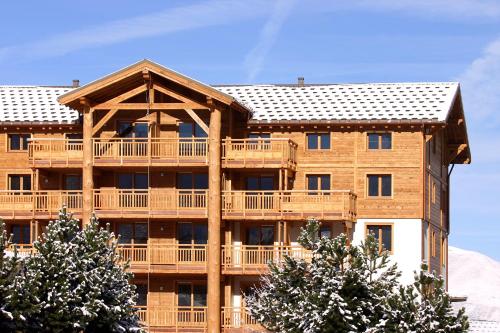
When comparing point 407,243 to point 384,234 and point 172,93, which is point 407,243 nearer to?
point 384,234

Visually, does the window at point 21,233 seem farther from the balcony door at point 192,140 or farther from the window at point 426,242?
the window at point 426,242

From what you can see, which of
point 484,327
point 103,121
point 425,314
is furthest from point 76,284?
point 484,327

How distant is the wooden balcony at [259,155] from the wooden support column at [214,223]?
0.55m

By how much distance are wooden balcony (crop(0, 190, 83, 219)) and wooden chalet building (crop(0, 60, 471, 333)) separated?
0.21ft

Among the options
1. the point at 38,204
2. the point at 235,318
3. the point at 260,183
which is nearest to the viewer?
the point at 235,318

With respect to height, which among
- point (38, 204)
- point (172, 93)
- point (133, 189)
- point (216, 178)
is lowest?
point (38, 204)

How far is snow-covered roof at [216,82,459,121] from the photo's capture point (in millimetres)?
65938

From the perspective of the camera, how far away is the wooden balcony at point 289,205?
6347cm

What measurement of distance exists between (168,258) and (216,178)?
4199 mm

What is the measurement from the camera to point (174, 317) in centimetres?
6412

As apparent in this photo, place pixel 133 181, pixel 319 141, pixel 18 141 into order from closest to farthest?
pixel 133 181, pixel 319 141, pixel 18 141

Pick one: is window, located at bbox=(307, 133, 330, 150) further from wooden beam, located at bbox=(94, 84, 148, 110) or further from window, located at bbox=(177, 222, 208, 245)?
wooden beam, located at bbox=(94, 84, 148, 110)

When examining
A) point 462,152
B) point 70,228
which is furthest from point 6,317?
point 462,152

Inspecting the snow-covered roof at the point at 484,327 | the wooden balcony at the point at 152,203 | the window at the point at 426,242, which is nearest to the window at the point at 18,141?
the wooden balcony at the point at 152,203
